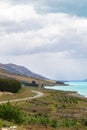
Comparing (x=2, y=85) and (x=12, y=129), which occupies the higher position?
(x=2, y=85)

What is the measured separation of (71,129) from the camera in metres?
37.6

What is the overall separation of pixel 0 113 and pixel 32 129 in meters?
5.23

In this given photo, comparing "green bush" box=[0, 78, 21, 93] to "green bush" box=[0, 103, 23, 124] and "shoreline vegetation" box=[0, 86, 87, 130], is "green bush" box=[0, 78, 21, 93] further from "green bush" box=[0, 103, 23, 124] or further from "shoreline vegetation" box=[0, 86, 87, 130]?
"green bush" box=[0, 103, 23, 124]

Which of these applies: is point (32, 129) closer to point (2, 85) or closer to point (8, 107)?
point (8, 107)

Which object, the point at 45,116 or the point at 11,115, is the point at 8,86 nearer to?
the point at 45,116

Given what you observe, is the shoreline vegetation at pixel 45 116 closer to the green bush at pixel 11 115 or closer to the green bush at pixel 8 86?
the green bush at pixel 11 115

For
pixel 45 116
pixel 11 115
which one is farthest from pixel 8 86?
pixel 11 115

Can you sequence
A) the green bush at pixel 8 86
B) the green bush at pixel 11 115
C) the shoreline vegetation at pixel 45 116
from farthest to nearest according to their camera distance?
the green bush at pixel 8 86, the green bush at pixel 11 115, the shoreline vegetation at pixel 45 116

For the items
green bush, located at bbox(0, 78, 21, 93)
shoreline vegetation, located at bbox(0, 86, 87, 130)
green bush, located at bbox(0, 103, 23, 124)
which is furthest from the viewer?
green bush, located at bbox(0, 78, 21, 93)

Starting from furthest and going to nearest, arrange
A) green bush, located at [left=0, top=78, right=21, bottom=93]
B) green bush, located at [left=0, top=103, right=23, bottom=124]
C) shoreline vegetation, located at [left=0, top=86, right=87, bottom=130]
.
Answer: green bush, located at [left=0, top=78, right=21, bottom=93], green bush, located at [left=0, top=103, right=23, bottom=124], shoreline vegetation, located at [left=0, top=86, right=87, bottom=130]

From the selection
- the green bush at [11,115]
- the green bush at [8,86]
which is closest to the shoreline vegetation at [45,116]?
the green bush at [11,115]

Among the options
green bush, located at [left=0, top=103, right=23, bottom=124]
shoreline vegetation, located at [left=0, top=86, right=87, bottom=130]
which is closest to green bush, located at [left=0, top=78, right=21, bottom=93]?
shoreline vegetation, located at [left=0, top=86, right=87, bottom=130]

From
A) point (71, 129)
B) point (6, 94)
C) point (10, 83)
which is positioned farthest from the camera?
point (10, 83)

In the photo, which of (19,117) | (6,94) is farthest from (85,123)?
(6,94)
